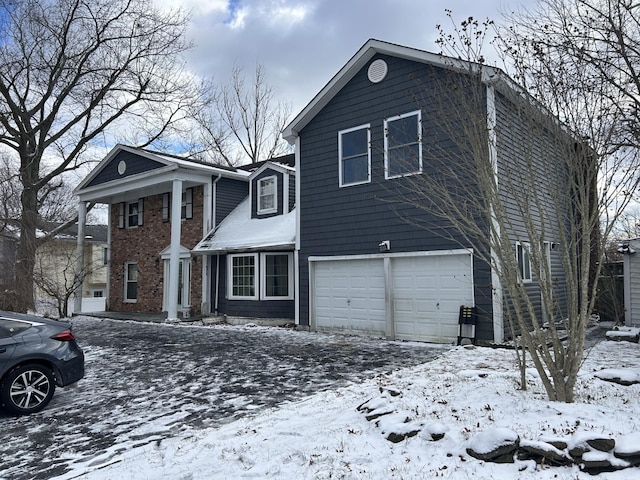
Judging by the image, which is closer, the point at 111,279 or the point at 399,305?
the point at 399,305

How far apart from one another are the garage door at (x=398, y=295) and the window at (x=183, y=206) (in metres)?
7.01

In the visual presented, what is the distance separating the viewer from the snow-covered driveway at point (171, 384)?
4867mm

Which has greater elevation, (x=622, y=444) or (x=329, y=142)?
(x=329, y=142)

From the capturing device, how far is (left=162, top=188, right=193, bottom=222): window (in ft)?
58.3

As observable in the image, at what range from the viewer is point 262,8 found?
13938 millimetres

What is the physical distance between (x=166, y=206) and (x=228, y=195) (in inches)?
105

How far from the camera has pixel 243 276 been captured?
15562 mm

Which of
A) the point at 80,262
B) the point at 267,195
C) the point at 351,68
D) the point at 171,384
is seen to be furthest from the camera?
the point at 80,262

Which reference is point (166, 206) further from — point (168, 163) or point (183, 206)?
point (168, 163)

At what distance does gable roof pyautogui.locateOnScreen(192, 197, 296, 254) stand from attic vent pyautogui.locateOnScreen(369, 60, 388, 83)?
495 centimetres

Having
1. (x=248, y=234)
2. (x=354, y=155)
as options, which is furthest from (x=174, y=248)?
(x=354, y=155)

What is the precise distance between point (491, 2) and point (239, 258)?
1083 centimetres

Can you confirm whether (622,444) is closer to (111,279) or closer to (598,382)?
(598,382)

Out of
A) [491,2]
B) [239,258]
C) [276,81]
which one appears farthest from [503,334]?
[276,81]
